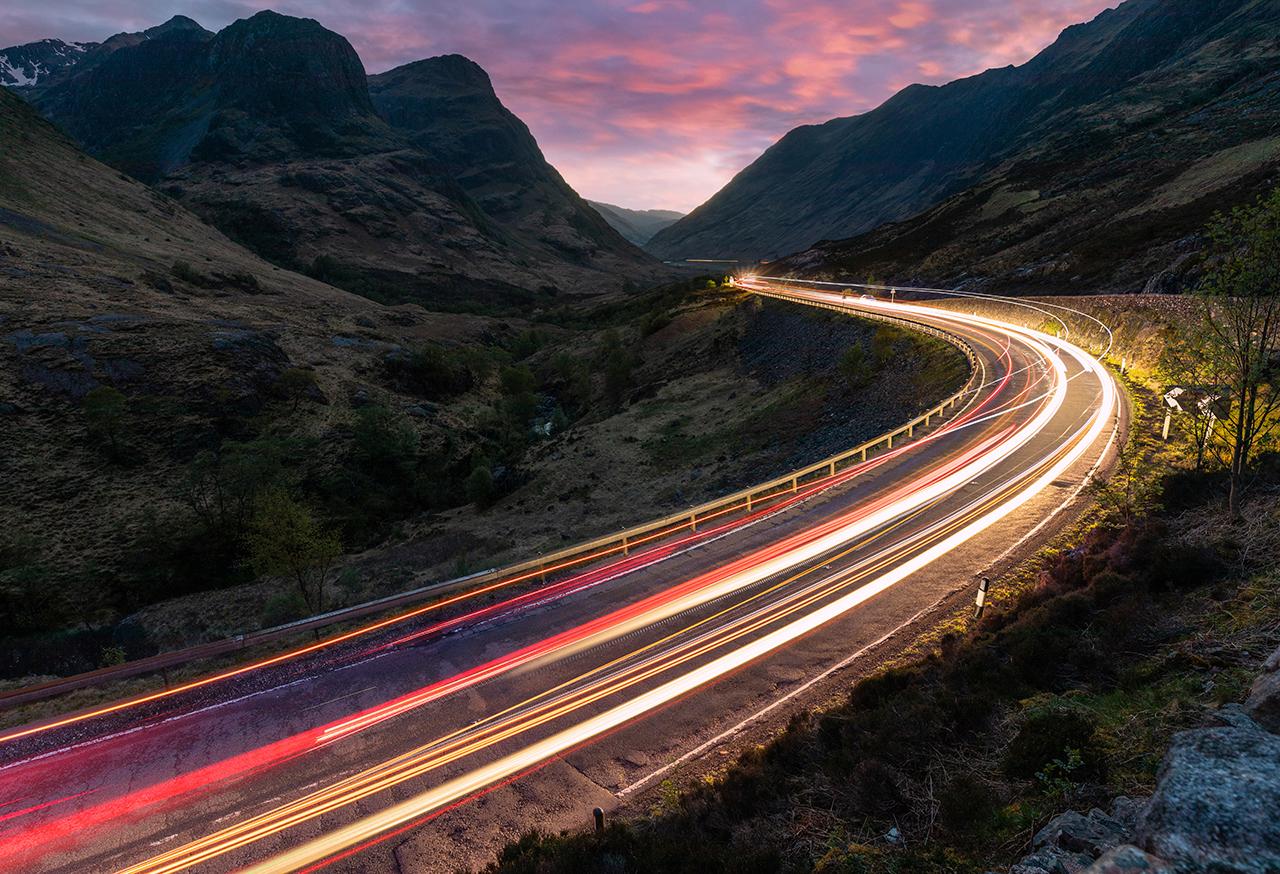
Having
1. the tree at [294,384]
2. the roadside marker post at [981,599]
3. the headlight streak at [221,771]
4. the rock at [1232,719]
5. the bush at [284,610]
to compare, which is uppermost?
the tree at [294,384]

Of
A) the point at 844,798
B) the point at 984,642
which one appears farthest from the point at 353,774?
the point at 984,642

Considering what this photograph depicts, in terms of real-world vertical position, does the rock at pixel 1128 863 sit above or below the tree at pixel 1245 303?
below

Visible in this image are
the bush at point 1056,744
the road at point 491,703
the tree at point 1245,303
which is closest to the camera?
the bush at point 1056,744

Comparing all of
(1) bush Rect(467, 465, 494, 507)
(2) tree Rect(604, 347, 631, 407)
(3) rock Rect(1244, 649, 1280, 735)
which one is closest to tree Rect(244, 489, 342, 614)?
(1) bush Rect(467, 465, 494, 507)

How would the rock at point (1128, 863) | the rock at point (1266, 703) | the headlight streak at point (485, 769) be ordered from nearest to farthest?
the rock at point (1128, 863), the rock at point (1266, 703), the headlight streak at point (485, 769)

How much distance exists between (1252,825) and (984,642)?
796 centimetres

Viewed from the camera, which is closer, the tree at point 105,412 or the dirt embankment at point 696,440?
the dirt embankment at point 696,440

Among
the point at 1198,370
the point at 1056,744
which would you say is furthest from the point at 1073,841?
the point at 1198,370

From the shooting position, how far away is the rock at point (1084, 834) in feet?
17.0

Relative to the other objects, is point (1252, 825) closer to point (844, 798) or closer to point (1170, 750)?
point (1170, 750)

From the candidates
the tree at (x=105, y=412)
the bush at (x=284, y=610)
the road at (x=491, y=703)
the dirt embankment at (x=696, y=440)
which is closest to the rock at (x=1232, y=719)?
the road at (x=491, y=703)

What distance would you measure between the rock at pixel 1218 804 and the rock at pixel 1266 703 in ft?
0.90

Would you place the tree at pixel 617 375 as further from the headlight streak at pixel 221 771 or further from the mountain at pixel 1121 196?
the headlight streak at pixel 221 771

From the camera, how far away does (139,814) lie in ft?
31.9
